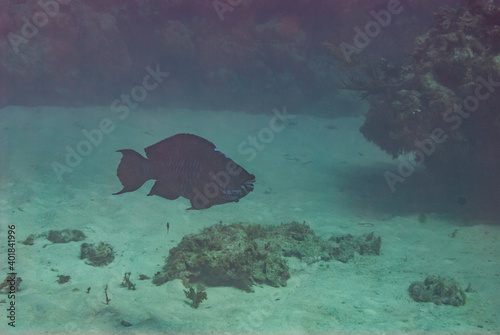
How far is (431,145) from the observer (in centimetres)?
758

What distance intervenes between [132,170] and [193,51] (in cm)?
1434

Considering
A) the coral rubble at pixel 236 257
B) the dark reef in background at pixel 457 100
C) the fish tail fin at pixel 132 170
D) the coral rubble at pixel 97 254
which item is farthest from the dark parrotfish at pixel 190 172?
the dark reef in background at pixel 457 100

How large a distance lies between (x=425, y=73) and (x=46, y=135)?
38.2ft

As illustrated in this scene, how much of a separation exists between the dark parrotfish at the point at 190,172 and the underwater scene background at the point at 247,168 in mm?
17

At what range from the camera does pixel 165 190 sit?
2717mm

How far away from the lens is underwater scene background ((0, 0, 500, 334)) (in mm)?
3387

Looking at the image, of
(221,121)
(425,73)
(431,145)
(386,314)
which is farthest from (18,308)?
(221,121)

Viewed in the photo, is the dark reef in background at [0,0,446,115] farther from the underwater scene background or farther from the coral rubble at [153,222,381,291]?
the coral rubble at [153,222,381,291]

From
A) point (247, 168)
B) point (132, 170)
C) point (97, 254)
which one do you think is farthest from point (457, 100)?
point (97, 254)

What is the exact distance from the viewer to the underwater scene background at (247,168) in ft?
11.1

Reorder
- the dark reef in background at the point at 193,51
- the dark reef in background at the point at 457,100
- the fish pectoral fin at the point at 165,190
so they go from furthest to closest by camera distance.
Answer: the dark reef in background at the point at 193,51
the dark reef in background at the point at 457,100
the fish pectoral fin at the point at 165,190

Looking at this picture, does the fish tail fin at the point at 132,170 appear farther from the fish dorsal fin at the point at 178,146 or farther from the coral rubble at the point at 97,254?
the coral rubble at the point at 97,254

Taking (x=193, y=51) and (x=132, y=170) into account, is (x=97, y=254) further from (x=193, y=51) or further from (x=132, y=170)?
(x=193, y=51)

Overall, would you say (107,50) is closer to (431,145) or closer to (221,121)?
(221,121)
